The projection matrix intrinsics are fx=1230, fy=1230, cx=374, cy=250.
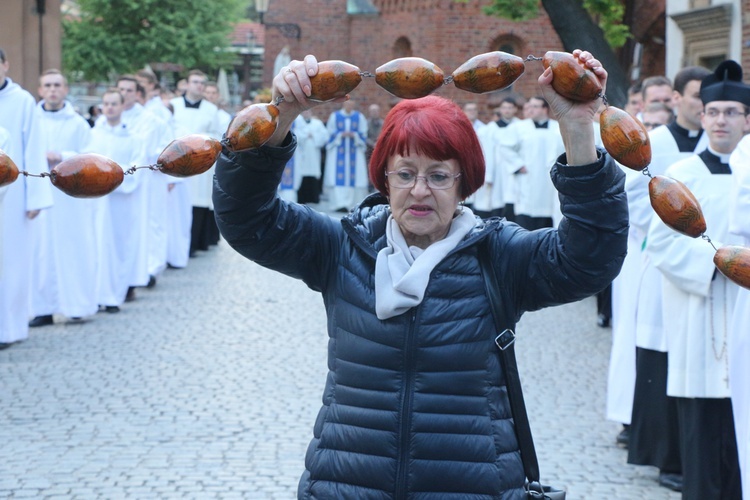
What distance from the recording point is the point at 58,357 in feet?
32.8

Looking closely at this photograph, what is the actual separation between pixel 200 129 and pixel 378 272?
14.9m

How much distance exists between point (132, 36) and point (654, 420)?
38920mm

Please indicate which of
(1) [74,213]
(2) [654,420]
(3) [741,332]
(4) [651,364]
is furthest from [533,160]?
(3) [741,332]

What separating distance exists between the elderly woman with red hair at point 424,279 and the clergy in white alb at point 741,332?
85.4 inches

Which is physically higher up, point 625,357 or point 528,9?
point 528,9

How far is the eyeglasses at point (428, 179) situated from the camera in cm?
322

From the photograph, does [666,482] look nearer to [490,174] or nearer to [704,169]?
[704,169]

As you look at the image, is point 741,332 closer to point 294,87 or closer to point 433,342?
point 433,342

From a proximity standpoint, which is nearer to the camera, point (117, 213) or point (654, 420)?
point (654, 420)

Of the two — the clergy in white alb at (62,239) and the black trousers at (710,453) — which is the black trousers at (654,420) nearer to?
the black trousers at (710,453)

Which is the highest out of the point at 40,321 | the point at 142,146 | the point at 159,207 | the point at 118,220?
the point at 142,146

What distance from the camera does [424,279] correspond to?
3.14 meters

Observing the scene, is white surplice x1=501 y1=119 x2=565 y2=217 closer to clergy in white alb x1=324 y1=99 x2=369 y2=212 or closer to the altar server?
the altar server

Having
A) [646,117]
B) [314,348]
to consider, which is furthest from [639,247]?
[314,348]
